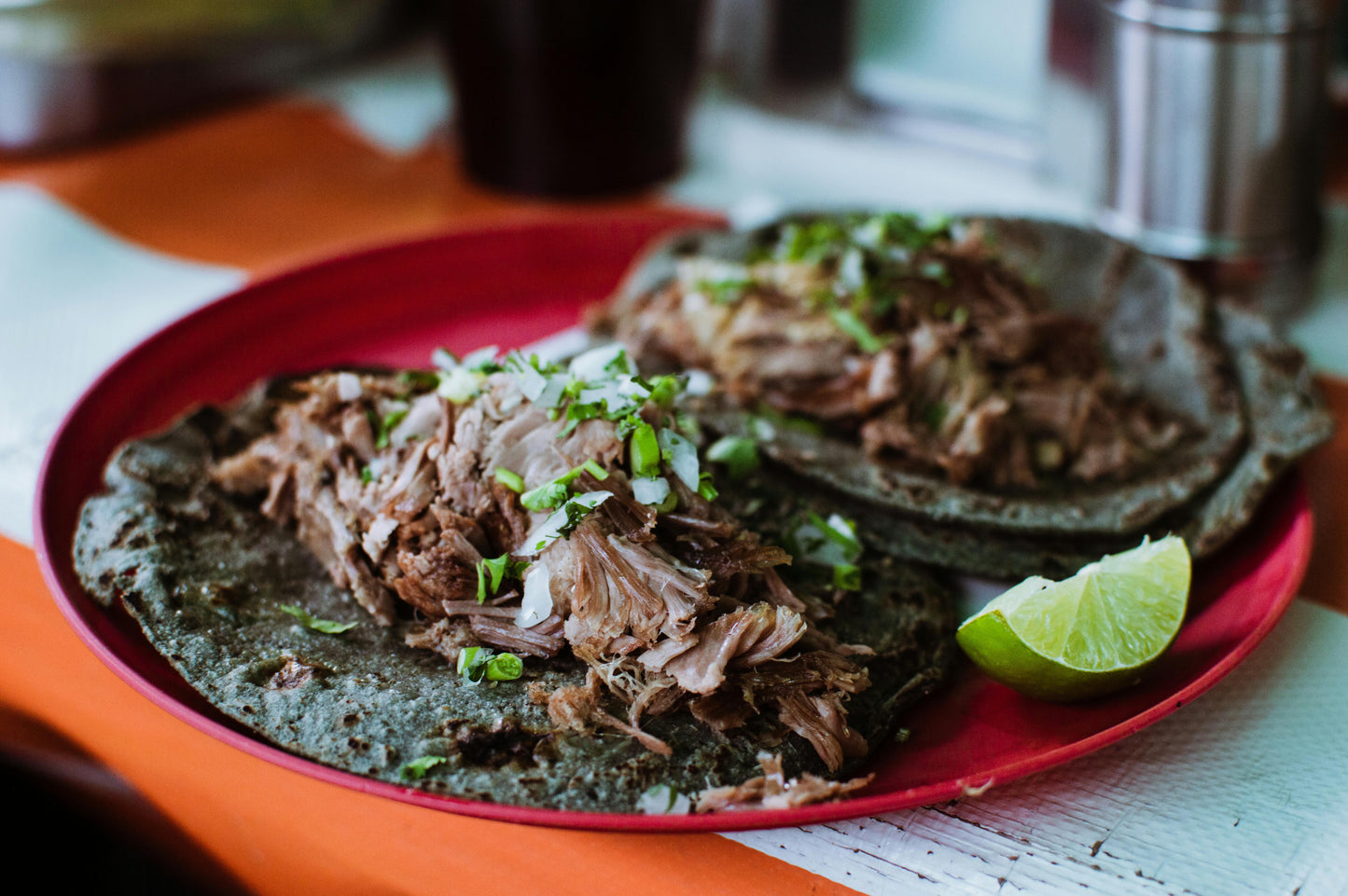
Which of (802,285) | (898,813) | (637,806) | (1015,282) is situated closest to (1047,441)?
(1015,282)

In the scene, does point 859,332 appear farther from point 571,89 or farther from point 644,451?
point 571,89

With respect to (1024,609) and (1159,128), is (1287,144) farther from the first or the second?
(1024,609)

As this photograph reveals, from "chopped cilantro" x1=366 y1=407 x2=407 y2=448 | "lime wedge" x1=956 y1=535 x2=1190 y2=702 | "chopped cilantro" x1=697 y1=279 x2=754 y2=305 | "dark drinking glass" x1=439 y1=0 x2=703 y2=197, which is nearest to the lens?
"lime wedge" x1=956 y1=535 x2=1190 y2=702

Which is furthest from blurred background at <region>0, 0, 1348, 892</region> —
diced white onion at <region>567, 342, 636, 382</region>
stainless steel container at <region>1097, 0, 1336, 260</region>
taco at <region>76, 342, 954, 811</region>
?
diced white onion at <region>567, 342, 636, 382</region>

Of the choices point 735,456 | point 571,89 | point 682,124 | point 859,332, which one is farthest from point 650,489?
point 682,124

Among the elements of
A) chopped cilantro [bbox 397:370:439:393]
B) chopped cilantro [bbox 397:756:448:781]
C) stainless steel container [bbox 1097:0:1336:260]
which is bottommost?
chopped cilantro [bbox 397:756:448:781]

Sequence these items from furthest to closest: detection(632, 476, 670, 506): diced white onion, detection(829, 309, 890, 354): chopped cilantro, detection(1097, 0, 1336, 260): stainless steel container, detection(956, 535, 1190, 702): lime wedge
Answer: detection(1097, 0, 1336, 260): stainless steel container → detection(829, 309, 890, 354): chopped cilantro → detection(632, 476, 670, 506): diced white onion → detection(956, 535, 1190, 702): lime wedge

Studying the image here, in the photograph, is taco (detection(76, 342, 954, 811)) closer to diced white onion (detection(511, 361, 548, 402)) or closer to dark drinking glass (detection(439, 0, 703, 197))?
diced white onion (detection(511, 361, 548, 402))
